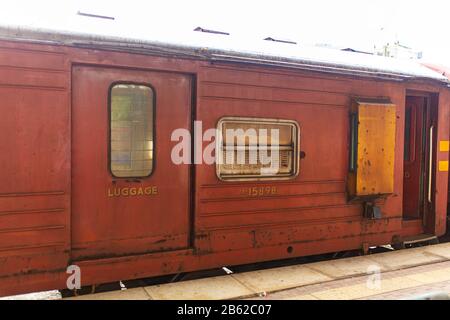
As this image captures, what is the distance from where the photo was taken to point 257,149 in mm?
4754

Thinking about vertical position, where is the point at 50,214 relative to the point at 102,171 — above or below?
below

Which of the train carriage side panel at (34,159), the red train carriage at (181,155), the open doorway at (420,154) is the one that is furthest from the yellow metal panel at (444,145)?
the train carriage side panel at (34,159)

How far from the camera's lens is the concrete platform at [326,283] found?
13.6 ft

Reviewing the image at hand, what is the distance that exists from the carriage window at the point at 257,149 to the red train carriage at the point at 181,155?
2 centimetres

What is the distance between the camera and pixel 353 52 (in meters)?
5.88

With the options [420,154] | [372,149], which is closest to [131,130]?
[372,149]

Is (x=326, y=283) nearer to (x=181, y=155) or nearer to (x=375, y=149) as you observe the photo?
(x=375, y=149)

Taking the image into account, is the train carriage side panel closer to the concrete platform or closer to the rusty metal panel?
the concrete platform

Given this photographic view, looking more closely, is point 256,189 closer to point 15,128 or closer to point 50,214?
point 50,214

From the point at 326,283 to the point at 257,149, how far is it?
160 cm

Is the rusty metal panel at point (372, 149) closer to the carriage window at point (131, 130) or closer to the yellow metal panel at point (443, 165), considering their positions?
the yellow metal panel at point (443, 165)
